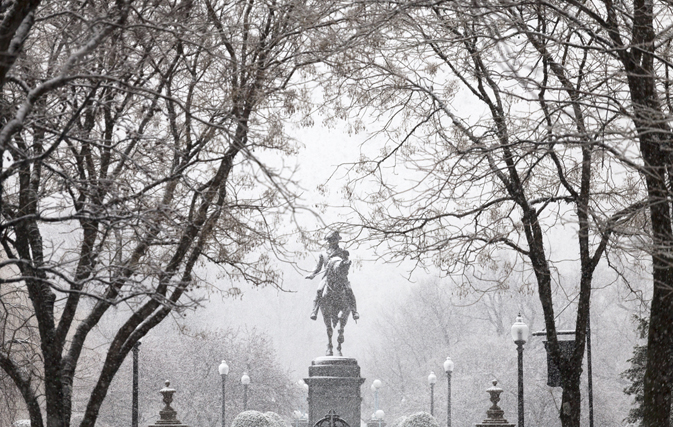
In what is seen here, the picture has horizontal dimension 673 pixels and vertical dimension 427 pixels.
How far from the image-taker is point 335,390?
73.7ft

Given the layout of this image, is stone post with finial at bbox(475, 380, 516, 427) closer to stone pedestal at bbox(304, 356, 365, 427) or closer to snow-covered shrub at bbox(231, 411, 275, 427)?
stone pedestal at bbox(304, 356, 365, 427)

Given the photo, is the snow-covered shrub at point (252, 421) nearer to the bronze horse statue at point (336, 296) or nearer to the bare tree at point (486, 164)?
the bronze horse statue at point (336, 296)

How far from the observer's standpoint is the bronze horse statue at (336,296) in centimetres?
2309

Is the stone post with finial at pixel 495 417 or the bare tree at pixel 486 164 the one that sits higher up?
the bare tree at pixel 486 164

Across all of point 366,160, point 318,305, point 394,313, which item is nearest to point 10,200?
point 366,160

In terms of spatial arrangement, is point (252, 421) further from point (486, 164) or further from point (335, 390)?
point (486, 164)

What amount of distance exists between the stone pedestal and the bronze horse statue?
0.67 metres

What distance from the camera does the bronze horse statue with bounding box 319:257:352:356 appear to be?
2309 cm

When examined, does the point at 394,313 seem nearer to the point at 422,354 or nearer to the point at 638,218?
the point at 422,354

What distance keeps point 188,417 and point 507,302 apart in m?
22.4

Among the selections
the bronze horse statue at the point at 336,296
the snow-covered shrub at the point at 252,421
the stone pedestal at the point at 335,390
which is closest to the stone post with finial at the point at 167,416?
the snow-covered shrub at the point at 252,421

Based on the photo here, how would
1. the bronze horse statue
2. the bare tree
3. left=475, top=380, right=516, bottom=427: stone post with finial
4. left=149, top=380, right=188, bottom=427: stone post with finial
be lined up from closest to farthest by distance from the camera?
the bare tree → left=149, top=380, right=188, bottom=427: stone post with finial → left=475, top=380, right=516, bottom=427: stone post with finial → the bronze horse statue

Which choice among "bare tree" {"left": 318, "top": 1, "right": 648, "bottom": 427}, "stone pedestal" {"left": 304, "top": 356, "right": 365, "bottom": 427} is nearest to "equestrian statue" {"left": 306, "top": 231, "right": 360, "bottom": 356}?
"stone pedestal" {"left": 304, "top": 356, "right": 365, "bottom": 427}

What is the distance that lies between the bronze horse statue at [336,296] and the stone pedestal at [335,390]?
0.67 m
